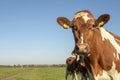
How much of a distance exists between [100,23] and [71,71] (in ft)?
62.6

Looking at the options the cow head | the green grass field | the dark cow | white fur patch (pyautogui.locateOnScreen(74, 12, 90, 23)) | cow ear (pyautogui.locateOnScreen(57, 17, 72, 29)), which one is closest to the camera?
the cow head

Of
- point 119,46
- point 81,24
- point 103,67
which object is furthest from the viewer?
point 119,46

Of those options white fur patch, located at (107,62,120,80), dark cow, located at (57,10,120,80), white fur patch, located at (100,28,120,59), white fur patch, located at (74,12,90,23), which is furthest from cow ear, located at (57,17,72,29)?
white fur patch, located at (107,62,120,80)

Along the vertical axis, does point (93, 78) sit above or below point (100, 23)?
below

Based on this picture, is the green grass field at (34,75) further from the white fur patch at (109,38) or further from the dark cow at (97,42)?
the dark cow at (97,42)

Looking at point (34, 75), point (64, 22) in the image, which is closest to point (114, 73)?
point (64, 22)

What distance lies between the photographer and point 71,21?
9.39m

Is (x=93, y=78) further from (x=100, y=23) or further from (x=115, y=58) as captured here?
(x=100, y=23)

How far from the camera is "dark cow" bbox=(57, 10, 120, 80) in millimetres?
8859

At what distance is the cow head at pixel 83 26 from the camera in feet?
27.5

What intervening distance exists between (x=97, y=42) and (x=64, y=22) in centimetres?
123

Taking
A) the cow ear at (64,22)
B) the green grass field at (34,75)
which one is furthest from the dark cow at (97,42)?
the green grass field at (34,75)

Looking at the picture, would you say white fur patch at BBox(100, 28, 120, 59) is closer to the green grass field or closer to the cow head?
the cow head

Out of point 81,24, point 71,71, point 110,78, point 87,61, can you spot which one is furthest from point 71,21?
point 71,71
